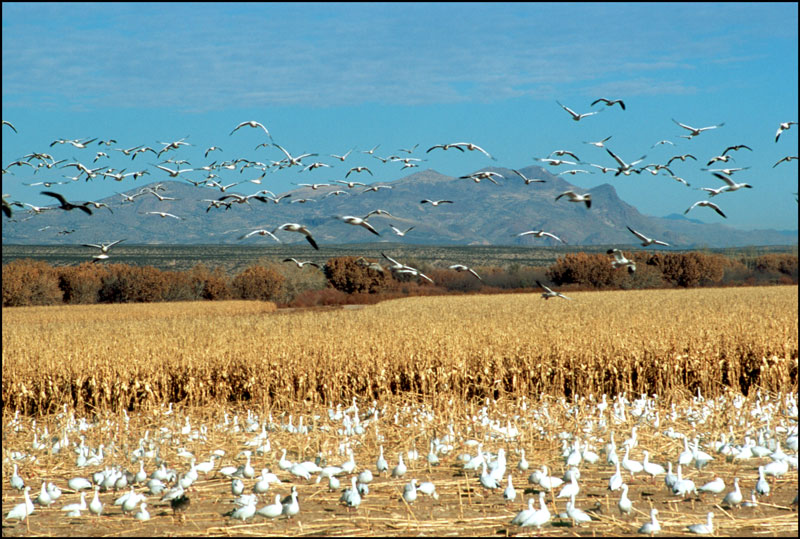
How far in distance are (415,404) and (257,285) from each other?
53.4m

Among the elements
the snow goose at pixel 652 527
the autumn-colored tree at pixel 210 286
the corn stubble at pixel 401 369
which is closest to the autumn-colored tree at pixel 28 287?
the autumn-colored tree at pixel 210 286

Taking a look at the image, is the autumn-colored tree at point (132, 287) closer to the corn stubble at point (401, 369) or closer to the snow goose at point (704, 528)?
→ the corn stubble at point (401, 369)

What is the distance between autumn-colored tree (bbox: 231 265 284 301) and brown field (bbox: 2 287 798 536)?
130 feet

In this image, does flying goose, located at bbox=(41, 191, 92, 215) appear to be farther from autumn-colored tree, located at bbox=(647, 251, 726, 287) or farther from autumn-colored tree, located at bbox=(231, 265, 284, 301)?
autumn-colored tree, located at bbox=(647, 251, 726, 287)

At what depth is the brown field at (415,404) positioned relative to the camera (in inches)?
339

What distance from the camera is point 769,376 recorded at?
672 inches

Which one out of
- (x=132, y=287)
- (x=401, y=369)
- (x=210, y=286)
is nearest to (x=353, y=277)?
(x=210, y=286)

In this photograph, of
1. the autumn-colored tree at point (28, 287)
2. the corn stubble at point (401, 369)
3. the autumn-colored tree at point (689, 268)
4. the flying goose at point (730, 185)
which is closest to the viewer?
the flying goose at point (730, 185)

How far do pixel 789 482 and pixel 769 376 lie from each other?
27.0ft

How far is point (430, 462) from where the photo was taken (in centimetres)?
1038

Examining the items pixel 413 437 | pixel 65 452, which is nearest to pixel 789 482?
pixel 413 437

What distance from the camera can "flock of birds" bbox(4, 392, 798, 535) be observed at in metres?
8.48

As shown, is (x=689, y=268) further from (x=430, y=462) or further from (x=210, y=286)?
(x=430, y=462)

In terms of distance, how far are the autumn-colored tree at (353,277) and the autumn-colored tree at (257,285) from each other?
210 inches
